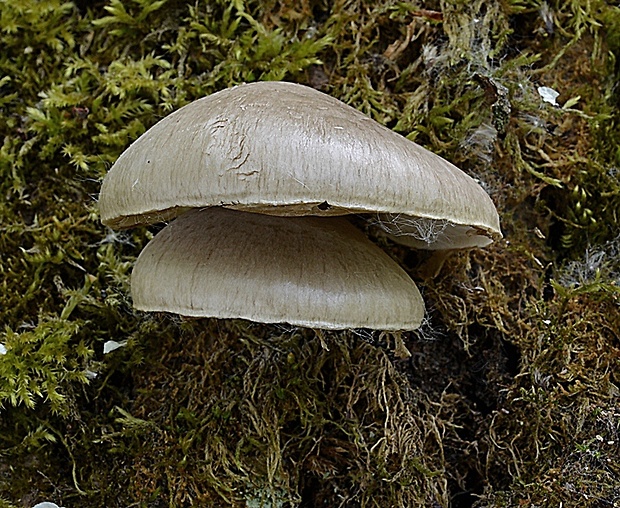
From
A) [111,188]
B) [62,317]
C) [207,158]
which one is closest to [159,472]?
[62,317]

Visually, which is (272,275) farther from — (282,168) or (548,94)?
(548,94)

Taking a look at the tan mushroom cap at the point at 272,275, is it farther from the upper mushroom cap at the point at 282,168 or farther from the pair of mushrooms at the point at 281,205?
the upper mushroom cap at the point at 282,168

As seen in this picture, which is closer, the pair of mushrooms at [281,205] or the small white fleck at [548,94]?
the pair of mushrooms at [281,205]

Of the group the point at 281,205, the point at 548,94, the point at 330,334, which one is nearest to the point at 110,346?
the point at 330,334

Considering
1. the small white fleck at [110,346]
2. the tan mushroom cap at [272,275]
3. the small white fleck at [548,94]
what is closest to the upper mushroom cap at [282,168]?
the tan mushroom cap at [272,275]

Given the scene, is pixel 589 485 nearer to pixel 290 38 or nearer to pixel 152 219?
pixel 152 219

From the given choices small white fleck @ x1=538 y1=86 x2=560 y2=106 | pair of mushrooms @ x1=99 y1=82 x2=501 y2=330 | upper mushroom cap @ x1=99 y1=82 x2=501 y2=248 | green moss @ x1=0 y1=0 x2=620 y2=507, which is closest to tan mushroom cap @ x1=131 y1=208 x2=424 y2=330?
pair of mushrooms @ x1=99 y1=82 x2=501 y2=330
